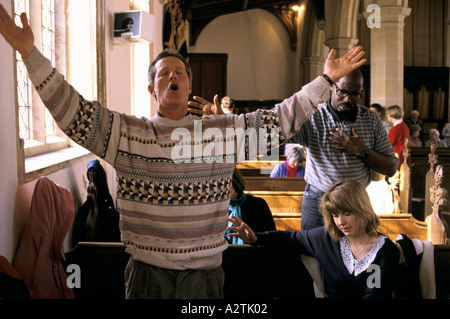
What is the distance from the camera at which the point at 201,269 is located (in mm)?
1580

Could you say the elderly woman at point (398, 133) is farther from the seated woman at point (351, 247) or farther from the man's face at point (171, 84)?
the man's face at point (171, 84)

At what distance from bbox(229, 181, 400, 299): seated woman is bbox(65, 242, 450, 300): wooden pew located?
0.21m

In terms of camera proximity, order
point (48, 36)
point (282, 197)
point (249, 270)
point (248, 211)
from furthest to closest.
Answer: point (282, 197) < point (48, 36) < point (248, 211) < point (249, 270)

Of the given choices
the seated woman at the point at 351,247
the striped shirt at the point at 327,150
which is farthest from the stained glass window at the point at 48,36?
the seated woman at the point at 351,247

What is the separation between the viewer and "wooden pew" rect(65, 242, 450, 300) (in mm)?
2486

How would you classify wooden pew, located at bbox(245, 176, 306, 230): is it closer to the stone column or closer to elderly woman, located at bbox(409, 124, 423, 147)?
the stone column

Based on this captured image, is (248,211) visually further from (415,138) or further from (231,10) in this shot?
(231,10)

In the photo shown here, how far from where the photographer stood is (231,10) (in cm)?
1605

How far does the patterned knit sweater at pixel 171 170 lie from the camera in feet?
5.07

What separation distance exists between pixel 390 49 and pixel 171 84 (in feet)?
26.7

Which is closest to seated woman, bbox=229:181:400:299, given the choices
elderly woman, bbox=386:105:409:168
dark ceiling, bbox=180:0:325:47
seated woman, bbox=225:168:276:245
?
seated woman, bbox=225:168:276:245

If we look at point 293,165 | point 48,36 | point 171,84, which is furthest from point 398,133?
point 171,84

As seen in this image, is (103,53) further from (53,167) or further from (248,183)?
(248,183)

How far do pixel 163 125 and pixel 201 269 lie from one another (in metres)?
0.46
